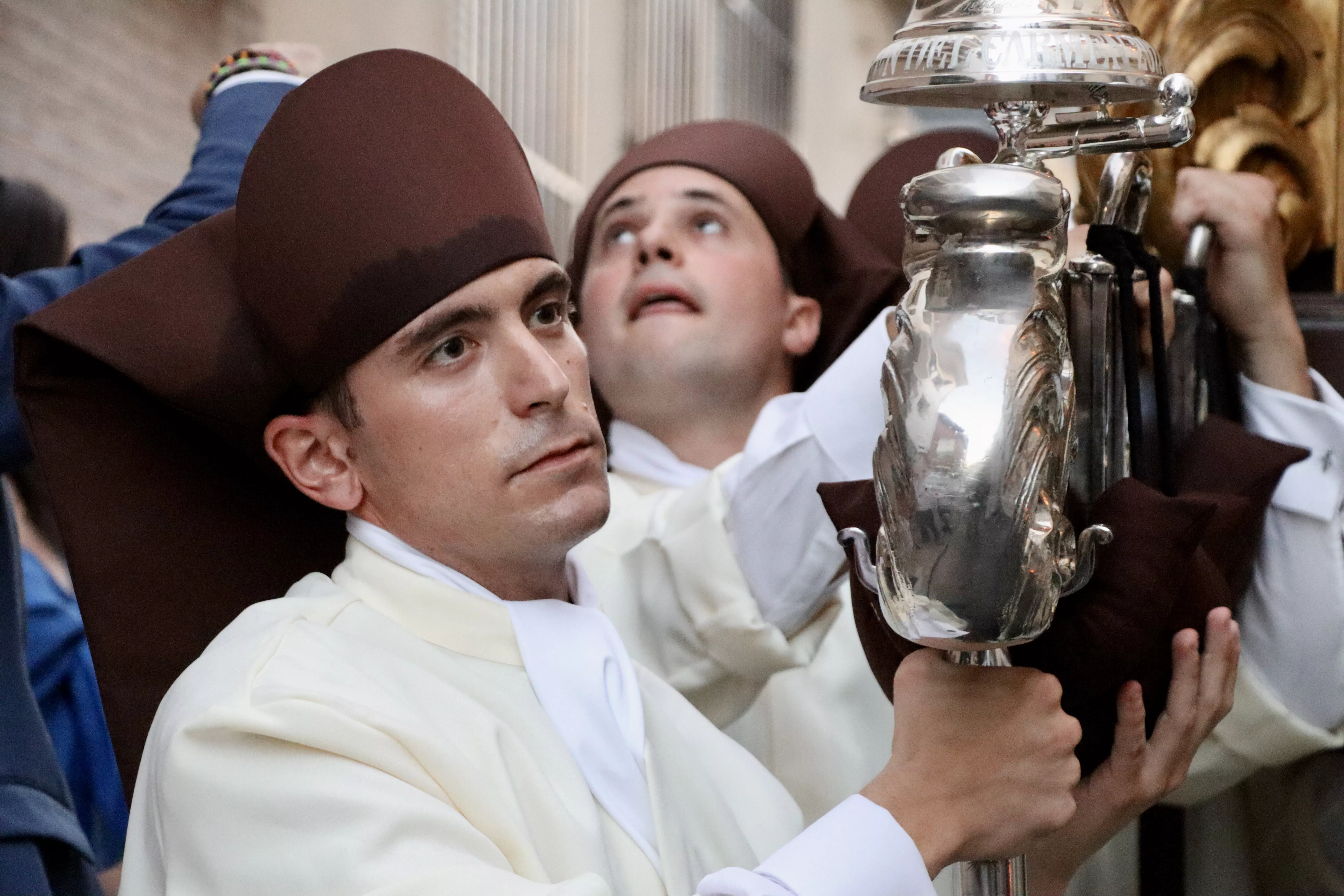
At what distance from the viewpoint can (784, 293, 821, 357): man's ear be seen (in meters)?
2.11

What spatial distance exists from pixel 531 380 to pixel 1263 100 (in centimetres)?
87

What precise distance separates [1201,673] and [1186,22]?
27.4 inches

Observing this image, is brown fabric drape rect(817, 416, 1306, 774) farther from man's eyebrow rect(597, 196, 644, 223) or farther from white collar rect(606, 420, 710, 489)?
man's eyebrow rect(597, 196, 644, 223)

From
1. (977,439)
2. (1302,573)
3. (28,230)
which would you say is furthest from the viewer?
(28,230)

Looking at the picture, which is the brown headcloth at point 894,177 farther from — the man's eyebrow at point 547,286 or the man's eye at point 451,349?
the man's eye at point 451,349

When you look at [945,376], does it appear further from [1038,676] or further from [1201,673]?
[1201,673]

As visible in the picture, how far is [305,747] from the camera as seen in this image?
96 cm

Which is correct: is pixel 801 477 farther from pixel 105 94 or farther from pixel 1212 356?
pixel 105 94

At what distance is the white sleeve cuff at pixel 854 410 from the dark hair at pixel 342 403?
64cm

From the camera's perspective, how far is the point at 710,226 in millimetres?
2086

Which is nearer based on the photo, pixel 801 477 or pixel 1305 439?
pixel 1305 439

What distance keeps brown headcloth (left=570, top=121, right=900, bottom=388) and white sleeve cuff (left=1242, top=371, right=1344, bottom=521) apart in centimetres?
72

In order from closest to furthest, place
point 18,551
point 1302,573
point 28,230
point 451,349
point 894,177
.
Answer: point 451,349
point 1302,573
point 18,551
point 28,230
point 894,177

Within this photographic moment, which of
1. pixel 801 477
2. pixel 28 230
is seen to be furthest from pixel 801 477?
pixel 28 230
